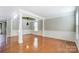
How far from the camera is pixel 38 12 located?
1436 mm

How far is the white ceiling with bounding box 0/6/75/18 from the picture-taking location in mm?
1403

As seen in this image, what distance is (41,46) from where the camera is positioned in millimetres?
1431

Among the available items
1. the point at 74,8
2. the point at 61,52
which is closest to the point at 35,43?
the point at 61,52

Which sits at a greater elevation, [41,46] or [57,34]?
[57,34]

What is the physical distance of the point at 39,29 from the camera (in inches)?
57.2

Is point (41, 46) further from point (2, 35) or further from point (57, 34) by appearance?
point (2, 35)

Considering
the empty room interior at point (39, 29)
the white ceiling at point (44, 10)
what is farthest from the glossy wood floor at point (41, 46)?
the white ceiling at point (44, 10)

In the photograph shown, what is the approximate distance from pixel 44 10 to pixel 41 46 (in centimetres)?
46

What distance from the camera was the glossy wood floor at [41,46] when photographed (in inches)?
55.6

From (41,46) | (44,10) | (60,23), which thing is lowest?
(41,46)

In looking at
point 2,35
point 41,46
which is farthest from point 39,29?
point 2,35

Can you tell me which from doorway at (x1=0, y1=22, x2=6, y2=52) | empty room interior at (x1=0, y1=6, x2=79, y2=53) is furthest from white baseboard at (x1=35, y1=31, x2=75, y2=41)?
doorway at (x1=0, y1=22, x2=6, y2=52)

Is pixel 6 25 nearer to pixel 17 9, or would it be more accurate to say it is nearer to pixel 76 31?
pixel 17 9

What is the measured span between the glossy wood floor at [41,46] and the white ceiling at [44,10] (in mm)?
308
